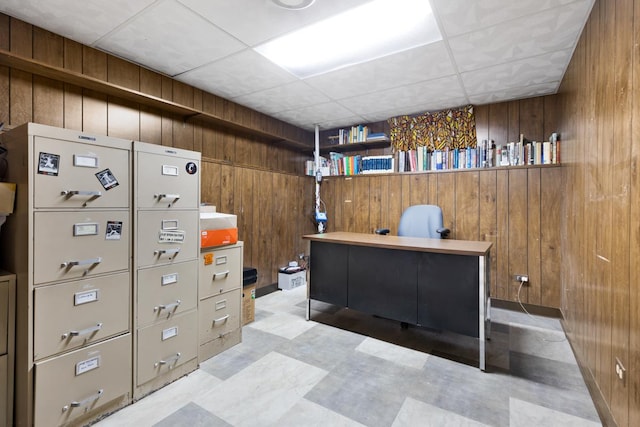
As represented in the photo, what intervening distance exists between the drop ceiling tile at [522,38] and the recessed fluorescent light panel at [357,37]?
302 mm

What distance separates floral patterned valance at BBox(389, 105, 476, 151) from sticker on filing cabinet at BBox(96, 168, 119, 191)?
10.9 feet

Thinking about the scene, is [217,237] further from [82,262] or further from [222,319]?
[82,262]

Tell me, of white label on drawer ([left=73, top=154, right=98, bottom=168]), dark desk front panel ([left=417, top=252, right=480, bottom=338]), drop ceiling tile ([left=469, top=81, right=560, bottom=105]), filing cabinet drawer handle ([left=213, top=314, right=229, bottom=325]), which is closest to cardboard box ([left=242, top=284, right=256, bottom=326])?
filing cabinet drawer handle ([left=213, top=314, right=229, bottom=325])

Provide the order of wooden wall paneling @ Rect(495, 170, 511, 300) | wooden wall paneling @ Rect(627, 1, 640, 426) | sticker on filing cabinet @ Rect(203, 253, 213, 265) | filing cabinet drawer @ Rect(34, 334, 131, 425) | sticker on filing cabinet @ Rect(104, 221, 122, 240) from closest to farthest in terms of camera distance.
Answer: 1. wooden wall paneling @ Rect(627, 1, 640, 426)
2. filing cabinet drawer @ Rect(34, 334, 131, 425)
3. sticker on filing cabinet @ Rect(104, 221, 122, 240)
4. sticker on filing cabinet @ Rect(203, 253, 213, 265)
5. wooden wall paneling @ Rect(495, 170, 511, 300)

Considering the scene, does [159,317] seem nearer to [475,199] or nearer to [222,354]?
[222,354]

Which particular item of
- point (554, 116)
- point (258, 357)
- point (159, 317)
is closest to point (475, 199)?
point (554, 116)

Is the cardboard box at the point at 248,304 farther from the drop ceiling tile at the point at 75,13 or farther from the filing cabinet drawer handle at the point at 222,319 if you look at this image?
the drop ceiling tile at the point at 75,13

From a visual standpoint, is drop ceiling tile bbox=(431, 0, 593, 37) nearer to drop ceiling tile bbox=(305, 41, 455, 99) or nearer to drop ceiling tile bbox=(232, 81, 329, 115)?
drop ceiling tile bbox=(305, 41, 455, 99)

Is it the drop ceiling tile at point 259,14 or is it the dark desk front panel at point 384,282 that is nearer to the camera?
the drop ceiling tile at point 259,14

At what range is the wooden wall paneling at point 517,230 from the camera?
3.28 meters

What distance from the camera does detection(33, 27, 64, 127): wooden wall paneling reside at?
203 centimetres

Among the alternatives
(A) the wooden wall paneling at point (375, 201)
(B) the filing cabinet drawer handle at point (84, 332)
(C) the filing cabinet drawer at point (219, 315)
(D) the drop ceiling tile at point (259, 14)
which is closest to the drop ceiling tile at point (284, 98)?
(D) the drop ceiling tile at point (259, 14)

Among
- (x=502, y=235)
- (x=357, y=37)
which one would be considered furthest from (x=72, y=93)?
(x=502, y=235)

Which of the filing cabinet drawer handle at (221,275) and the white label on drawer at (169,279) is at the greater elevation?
the white label on drawer at (169,279)
